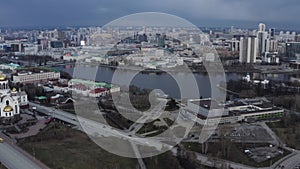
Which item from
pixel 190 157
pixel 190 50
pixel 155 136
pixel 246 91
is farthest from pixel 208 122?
pixel 190 50

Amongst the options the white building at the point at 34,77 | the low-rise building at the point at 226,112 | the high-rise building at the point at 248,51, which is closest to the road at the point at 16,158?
the low-rise building at the point at 226,112

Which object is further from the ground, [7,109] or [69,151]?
[7,109]

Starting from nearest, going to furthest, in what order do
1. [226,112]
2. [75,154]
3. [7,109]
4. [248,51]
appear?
1. [75,154]
2. [7,109]
3. [226,112]
4. [248,51]

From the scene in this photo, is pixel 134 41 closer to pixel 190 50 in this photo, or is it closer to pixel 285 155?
pixel 190 50

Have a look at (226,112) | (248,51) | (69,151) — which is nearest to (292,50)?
(248,51)

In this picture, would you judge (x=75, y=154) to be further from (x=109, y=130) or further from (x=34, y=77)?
(x=34, y=77)

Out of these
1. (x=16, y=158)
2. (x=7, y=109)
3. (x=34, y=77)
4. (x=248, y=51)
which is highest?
(x=248, y=51)

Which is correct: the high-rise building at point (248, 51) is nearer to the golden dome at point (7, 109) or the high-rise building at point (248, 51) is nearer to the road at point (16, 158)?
the golden dome at point (7, 109)
